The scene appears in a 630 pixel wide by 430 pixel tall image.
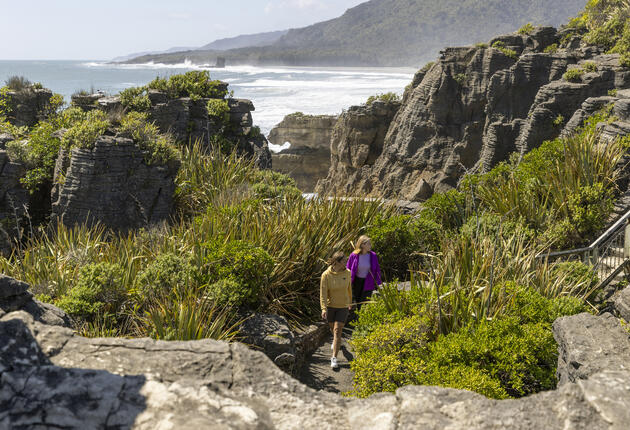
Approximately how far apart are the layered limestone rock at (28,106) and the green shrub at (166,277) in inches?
529

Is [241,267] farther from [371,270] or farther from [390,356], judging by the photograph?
[390,356]

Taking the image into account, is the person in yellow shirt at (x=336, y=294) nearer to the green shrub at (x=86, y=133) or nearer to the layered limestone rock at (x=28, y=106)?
the green shrub at (x=86, y=133)

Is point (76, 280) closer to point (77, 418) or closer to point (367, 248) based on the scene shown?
point (367, 248)

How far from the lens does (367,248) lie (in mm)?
7055

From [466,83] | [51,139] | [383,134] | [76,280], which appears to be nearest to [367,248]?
[76,280]

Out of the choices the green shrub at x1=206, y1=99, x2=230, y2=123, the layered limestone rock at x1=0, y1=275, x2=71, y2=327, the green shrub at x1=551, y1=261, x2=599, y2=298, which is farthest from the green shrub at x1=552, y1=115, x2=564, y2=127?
the layered limestone rock at x1=0, y1=275, x2=71, y2=327

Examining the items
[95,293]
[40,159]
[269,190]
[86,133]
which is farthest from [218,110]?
[95,293]

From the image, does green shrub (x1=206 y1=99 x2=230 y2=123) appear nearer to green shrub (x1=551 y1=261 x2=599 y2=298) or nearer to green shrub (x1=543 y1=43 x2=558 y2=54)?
green shrub (x1=551 y1=261 x2=599 y2=298)

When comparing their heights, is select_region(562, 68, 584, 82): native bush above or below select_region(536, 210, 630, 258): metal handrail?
above

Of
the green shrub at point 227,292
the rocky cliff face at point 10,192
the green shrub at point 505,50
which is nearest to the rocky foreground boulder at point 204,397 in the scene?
the green shrub at point 227,292

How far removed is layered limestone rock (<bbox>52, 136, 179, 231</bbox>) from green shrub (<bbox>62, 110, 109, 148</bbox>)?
0.56ft

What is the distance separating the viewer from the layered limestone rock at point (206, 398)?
7.78 feet

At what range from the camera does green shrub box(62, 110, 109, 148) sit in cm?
1062

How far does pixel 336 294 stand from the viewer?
6516 mm
